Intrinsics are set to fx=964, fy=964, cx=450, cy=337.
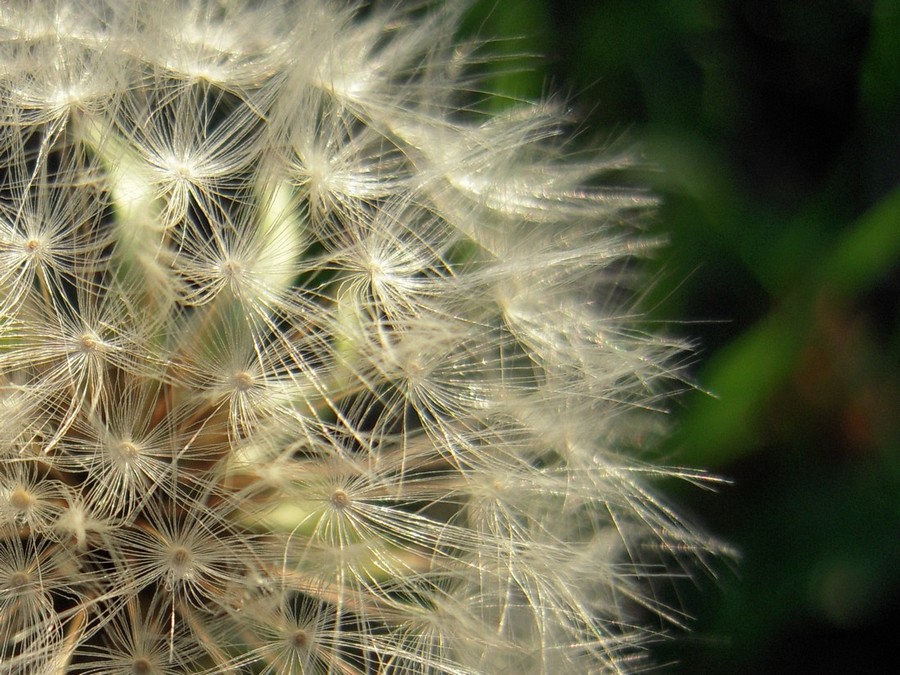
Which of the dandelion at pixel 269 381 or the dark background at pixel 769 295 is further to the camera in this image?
the dark background at pixel 769 295

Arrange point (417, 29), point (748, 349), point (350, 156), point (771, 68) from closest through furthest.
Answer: point (350, 156)
point (417, 29)
point (748, 349)
point (771, 68)

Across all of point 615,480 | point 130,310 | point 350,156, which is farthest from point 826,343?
point 130,310

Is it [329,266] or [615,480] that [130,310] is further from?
[615,480]

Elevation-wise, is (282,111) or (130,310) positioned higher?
(282,111)

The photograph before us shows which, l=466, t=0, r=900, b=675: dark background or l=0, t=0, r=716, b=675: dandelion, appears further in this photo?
l=466, t=0, r=900, b=675: dark background
